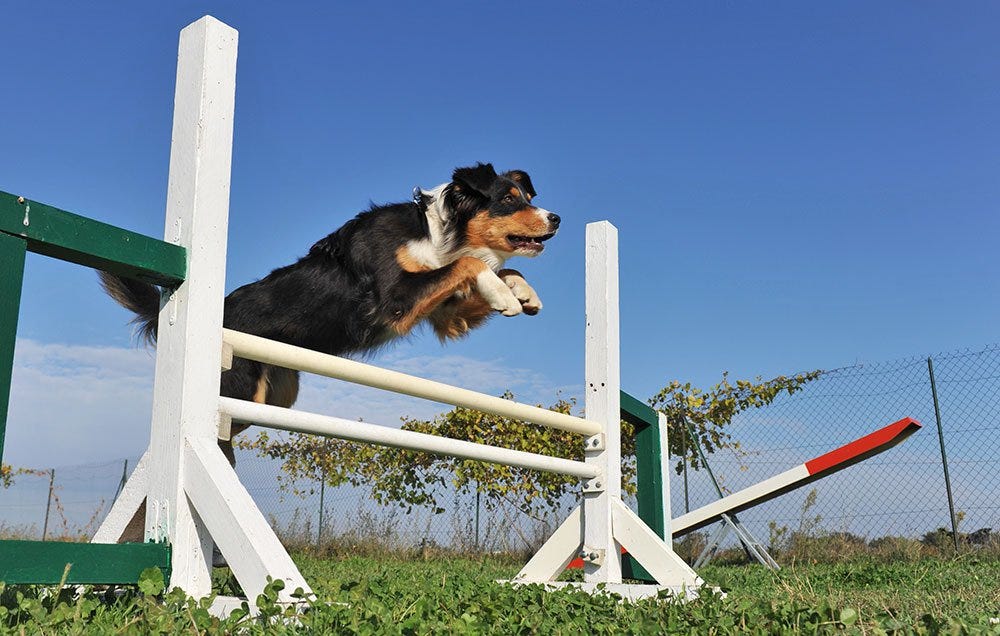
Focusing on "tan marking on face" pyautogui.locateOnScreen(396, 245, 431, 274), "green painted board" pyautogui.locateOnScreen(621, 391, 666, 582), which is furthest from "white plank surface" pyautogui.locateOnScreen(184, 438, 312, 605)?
"green painted board" pyautogui.locateOnScreen(621, 391, 666, 582)

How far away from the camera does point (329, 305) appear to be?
10.1 ft

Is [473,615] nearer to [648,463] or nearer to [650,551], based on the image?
[650,551]

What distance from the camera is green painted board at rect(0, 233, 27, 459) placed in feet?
5.30

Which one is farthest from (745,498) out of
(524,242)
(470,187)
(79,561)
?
(79,561)

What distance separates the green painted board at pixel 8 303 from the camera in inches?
63.6

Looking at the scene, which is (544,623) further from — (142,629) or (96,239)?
(96,239)

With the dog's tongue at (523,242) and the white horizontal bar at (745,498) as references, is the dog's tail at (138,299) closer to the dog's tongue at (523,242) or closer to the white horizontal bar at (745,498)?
the dog's tongue at (523,242)

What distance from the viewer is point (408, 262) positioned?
3.33 meters

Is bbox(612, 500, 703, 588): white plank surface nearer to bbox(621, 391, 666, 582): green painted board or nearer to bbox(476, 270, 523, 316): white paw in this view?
bbox(621, 391, 666, 582): green painted board

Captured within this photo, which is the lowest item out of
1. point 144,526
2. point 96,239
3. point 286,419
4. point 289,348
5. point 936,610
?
point 936,610

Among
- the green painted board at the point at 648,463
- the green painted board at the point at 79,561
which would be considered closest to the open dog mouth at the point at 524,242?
the green painted board at the point at 648,463

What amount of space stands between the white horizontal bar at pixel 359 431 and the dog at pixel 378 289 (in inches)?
22.6

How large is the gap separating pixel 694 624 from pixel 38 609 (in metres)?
1.30

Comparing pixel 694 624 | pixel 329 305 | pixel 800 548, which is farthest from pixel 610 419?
pixel 800 548
